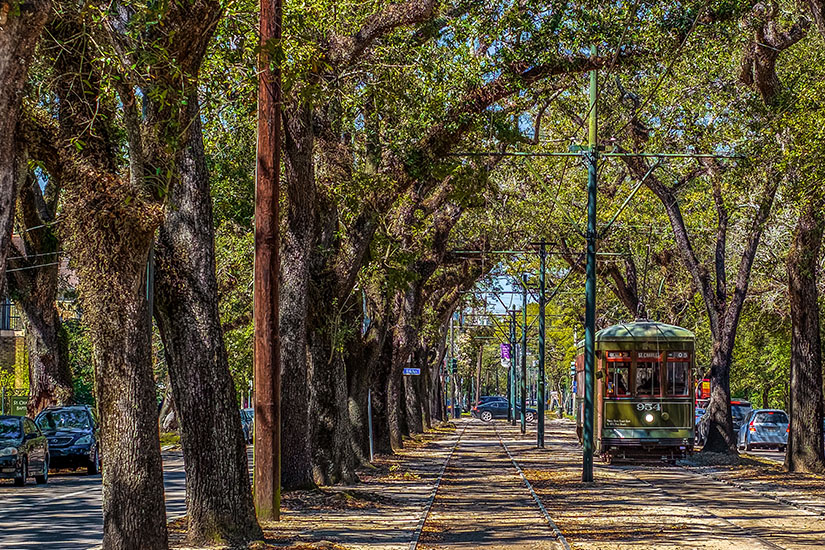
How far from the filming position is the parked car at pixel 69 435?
33.2 m

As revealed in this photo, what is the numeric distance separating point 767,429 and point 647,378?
53.2 feet

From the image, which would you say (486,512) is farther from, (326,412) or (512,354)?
(512,354)

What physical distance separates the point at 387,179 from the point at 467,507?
19.9 feet

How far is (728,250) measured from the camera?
1754 inches

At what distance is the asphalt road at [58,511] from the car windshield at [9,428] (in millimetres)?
1160

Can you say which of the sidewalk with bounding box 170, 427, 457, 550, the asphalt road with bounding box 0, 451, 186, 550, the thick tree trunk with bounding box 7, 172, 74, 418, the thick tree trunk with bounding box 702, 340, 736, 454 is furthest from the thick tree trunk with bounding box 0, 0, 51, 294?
the thick tree trunk with bounding box 702, 340, 736, 454

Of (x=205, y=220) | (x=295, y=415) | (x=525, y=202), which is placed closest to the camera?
(x=205, y=220)

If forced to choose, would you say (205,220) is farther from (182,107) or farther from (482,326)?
(482,326)

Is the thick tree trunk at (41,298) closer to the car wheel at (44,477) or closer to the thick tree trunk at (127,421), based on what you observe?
the car wheel at (44,477)

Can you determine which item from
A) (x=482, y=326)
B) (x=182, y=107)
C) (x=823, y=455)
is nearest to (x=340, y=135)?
(x=182, y=107)

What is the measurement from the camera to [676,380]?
34781mm

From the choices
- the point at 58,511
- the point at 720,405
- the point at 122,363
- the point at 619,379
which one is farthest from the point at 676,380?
the point at 122,363

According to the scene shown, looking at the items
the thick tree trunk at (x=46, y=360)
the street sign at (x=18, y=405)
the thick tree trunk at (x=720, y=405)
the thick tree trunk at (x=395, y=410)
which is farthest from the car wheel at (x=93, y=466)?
the thick tree trunk at (x=720, y=405)

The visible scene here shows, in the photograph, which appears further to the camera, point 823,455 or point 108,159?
point 823,455
